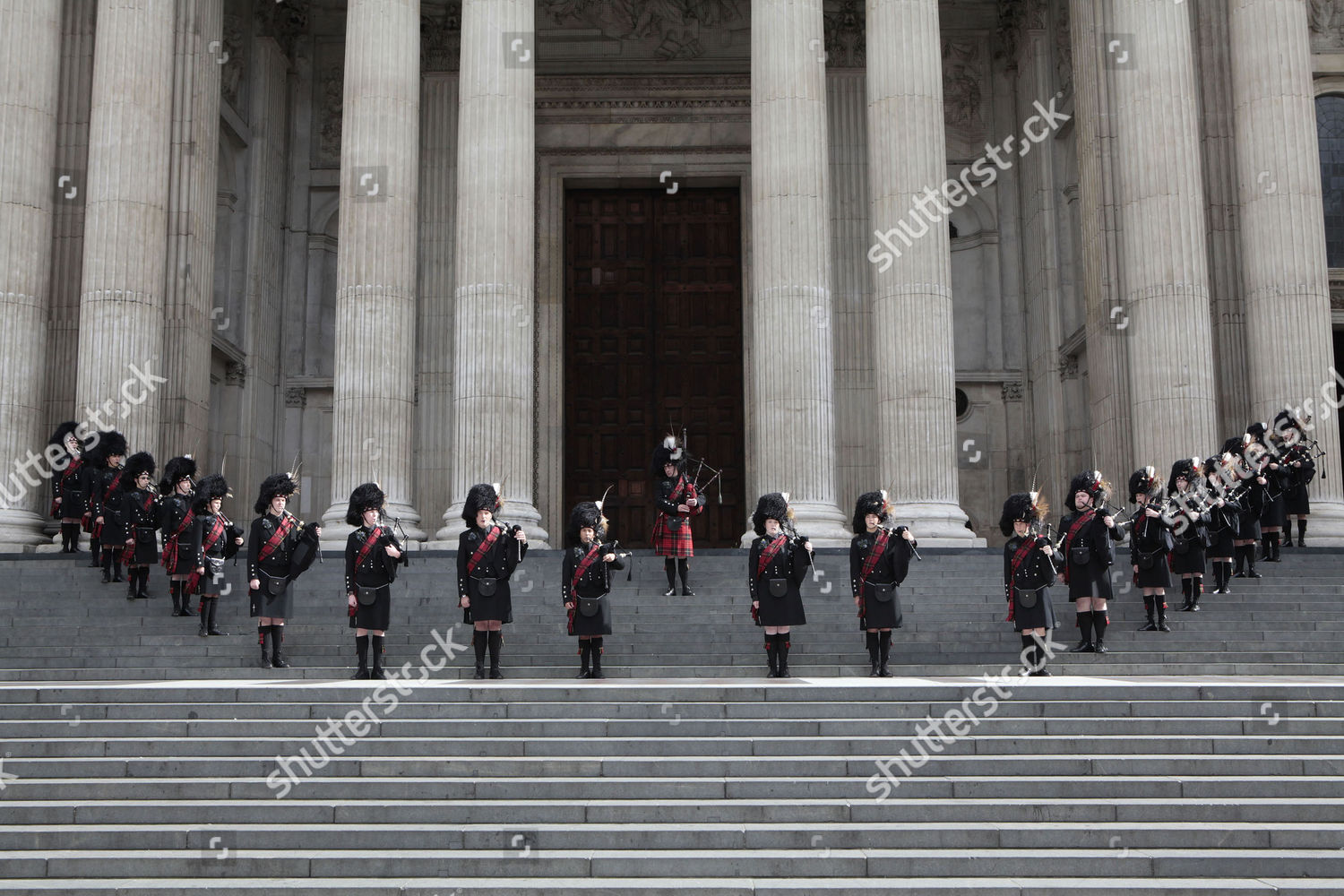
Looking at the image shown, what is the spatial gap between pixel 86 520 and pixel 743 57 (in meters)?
17.5

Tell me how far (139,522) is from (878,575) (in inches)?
384

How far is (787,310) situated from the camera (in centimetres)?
Result: 2086

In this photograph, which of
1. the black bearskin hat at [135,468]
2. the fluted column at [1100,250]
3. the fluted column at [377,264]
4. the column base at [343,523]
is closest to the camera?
the black bearskin hat at [135,468]

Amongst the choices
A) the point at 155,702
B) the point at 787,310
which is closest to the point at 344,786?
the point at 155,702

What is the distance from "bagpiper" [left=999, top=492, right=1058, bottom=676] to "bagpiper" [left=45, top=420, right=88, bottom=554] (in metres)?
13.7

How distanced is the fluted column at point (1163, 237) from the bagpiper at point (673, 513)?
28.0 feet

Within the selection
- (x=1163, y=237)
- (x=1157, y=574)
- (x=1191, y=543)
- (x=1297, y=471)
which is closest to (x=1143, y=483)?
(x=1191, y=543)

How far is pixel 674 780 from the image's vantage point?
993cm

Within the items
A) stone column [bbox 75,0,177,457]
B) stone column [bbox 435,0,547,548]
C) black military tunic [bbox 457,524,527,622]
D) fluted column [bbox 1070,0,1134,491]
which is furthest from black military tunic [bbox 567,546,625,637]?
fluted column [bbox 1070,0,1134,491]

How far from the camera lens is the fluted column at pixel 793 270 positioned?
810 inches

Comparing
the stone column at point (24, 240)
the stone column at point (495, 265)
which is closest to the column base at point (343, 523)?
the stone column at point (495, 265)

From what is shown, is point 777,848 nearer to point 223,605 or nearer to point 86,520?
point 223,605

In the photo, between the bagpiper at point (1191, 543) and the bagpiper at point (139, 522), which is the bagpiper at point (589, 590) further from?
the bagpiper at point (1191, 543)

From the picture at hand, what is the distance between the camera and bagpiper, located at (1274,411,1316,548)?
1927 centimetres
